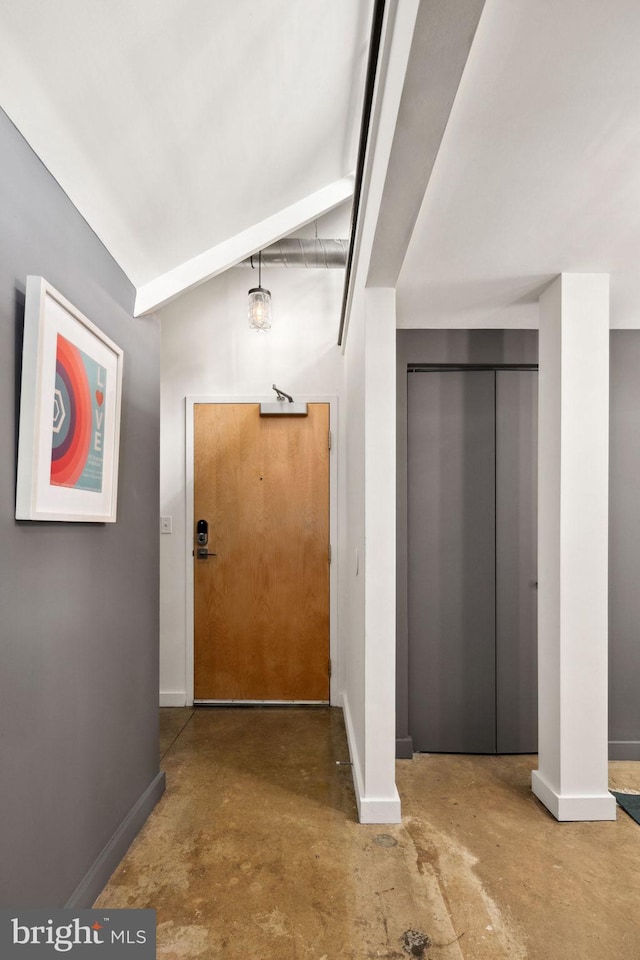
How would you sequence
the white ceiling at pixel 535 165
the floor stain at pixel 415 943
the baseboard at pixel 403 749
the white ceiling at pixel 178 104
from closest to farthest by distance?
the white ceiling at pixel 535 165
the white ceiling at pixel 178 104
the floor stain at pixel 415 943
the baseboard at pixel 403 749

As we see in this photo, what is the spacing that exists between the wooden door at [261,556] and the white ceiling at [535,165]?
1.40 m

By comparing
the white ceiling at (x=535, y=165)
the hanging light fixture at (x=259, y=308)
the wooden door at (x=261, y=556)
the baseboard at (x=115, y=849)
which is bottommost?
the baseboard at (x=115, y=849)

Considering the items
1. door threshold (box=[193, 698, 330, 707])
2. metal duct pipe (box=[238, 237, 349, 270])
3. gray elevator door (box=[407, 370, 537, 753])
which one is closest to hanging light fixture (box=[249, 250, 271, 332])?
metal duct pipe (box=[238, 237, 349, 270])

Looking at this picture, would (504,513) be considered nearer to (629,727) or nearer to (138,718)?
(629,727)

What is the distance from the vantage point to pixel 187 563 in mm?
3623

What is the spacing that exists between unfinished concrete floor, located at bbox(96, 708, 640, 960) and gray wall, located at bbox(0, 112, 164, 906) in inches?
10.8

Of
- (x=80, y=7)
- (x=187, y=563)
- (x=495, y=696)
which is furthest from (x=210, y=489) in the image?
(x=80, y=7)

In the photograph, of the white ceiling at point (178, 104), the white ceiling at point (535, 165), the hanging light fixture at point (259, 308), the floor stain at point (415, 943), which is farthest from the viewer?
the hanging light fixture at point (259, 308)

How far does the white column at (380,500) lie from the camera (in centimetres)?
226

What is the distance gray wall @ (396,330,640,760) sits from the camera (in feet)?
9.48

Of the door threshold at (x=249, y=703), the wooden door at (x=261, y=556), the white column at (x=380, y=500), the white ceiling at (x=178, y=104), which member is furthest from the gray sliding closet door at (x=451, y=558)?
the white ceiling at (x=178, y=104)

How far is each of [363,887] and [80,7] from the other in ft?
8.39

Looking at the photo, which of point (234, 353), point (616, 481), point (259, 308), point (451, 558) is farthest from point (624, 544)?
point (234, 353)

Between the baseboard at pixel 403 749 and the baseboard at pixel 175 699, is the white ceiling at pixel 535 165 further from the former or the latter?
the baseboard at pixel 175 699
